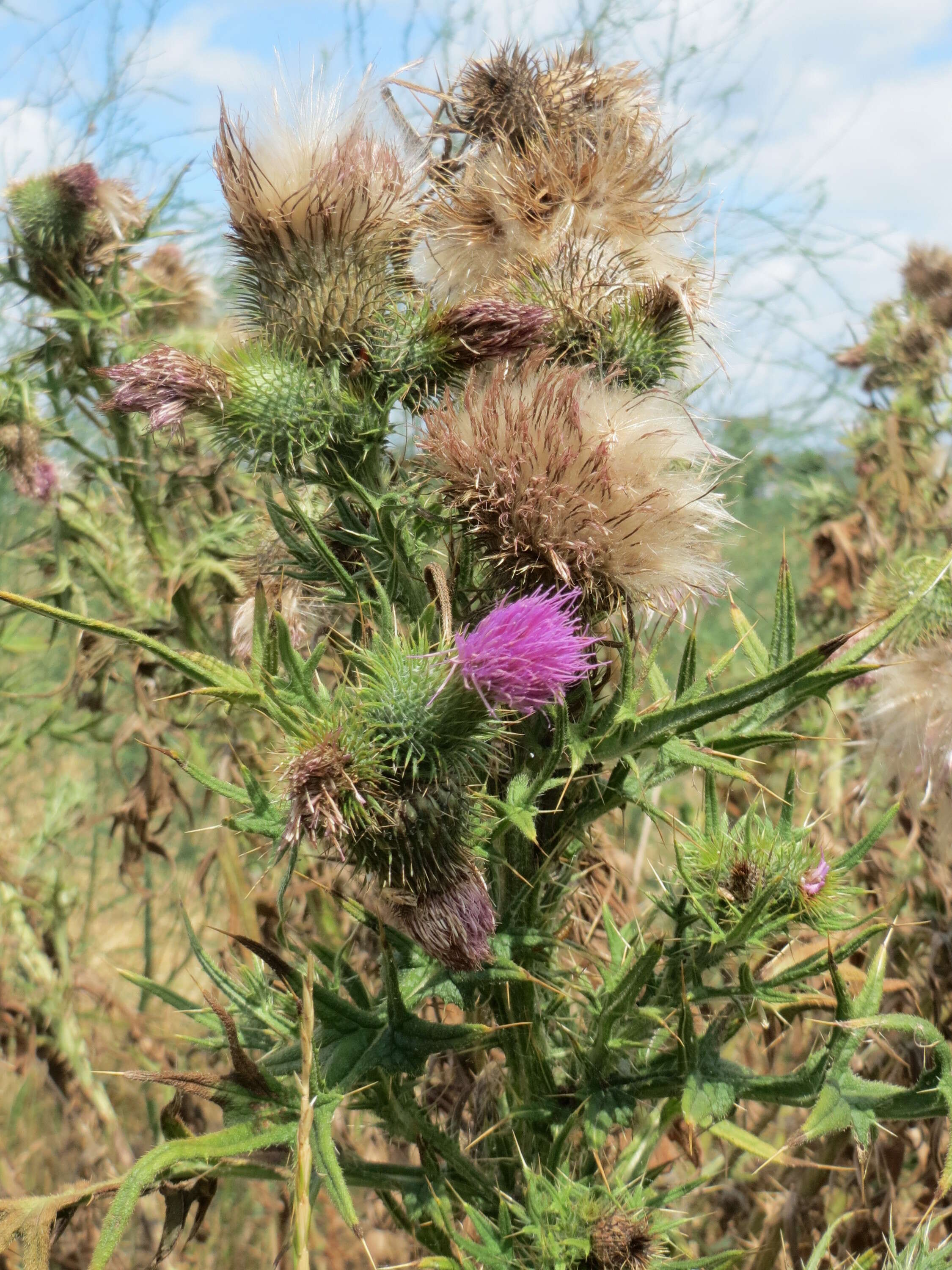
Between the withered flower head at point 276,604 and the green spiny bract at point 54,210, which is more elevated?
the green spiny bract at point 54,210

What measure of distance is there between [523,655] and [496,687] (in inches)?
2.1

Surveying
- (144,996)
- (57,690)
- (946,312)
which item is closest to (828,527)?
(946,312)

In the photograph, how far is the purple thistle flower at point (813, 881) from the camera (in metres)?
1.50

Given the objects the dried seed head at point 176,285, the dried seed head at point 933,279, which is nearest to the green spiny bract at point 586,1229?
the dried seed head at point 176,285

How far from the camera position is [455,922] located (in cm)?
130

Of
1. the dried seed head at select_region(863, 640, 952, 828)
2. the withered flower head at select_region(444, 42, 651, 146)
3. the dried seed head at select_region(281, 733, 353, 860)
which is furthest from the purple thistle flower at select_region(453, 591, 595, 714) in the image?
the dried seed head at select_region(863, 640, 952, 828)

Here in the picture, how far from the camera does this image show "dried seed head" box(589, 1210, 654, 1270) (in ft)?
4.49

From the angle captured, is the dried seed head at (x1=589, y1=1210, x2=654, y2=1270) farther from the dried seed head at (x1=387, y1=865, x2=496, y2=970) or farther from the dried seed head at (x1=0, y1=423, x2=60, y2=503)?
the dried seed head at (x1=0, y1=423, x2=60, y2=503)

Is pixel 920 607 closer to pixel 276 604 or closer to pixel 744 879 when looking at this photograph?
pixel 744 879

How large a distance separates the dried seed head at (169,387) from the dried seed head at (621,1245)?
1.26 metres

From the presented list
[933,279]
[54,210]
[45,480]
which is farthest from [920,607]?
[54,210]

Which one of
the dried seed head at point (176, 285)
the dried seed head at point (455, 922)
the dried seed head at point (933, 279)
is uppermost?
the dried seed head at point (933, 279)

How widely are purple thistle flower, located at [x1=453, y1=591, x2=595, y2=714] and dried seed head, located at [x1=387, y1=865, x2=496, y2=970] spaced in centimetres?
25

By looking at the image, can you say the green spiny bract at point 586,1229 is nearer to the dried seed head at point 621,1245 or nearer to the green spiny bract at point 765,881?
the dried seed head at point 621,1245
